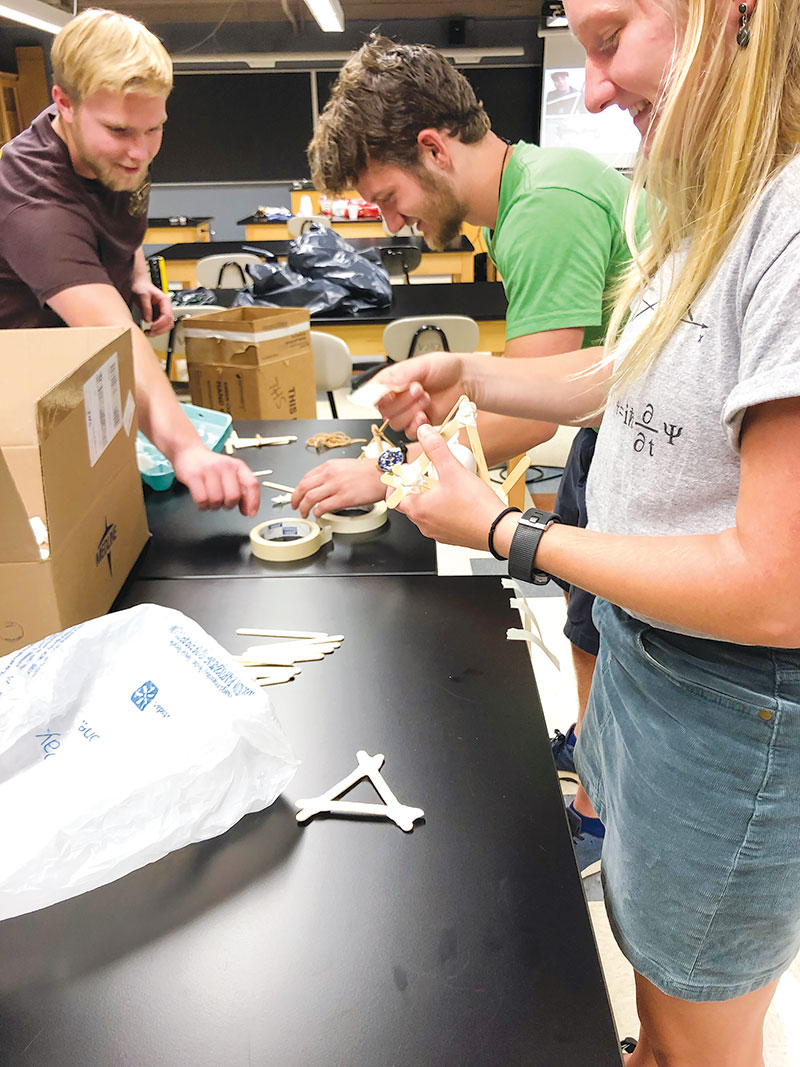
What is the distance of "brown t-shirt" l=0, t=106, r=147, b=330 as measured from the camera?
1.71 m

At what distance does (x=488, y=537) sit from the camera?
92 centimetres

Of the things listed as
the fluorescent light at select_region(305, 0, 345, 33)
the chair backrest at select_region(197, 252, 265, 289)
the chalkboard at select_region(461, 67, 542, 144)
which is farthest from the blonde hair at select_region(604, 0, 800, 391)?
the chalkboard at select_region(461, 67, 542, 144)

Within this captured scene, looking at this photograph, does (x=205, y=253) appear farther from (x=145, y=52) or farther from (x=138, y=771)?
(x=138, y=771)

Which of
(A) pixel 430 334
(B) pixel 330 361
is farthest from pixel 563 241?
(A) pixel 430 334

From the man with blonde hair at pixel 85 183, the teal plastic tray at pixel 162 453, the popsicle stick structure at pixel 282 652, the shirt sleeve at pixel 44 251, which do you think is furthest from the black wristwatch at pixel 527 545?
the shirt sleeve at pixel 44 251

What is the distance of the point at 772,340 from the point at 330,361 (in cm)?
302

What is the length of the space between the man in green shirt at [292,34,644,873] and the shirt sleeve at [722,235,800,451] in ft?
2.20

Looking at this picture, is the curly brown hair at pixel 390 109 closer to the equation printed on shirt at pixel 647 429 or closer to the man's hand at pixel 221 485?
the man's hand at pixel 221 485

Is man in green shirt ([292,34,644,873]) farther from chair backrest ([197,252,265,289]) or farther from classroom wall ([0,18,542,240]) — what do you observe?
classroom wall ([0,18,542,240])

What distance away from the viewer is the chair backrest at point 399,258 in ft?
18.3

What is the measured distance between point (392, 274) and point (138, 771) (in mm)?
5442

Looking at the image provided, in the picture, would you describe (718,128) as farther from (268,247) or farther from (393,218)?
(268,247)

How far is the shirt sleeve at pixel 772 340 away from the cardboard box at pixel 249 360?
2295 mm

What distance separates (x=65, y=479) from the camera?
105cm
